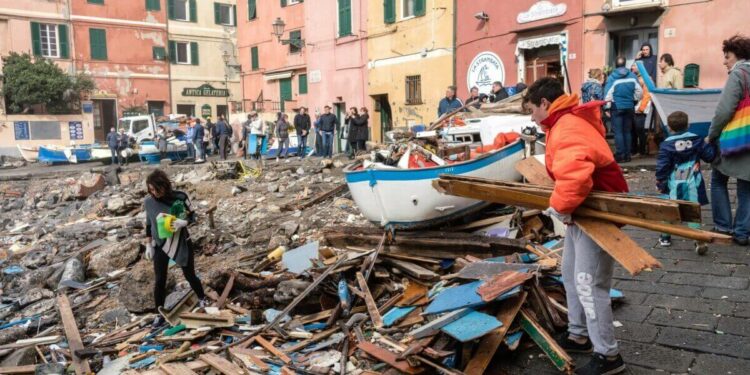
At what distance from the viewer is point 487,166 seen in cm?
823

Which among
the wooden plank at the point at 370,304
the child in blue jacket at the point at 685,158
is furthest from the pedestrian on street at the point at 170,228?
the child in blue jacket at the point at 685,158

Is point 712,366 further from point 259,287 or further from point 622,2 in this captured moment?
point 622,2

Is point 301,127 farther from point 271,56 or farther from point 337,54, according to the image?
point 271,56

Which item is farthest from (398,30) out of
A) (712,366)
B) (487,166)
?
(712,366)

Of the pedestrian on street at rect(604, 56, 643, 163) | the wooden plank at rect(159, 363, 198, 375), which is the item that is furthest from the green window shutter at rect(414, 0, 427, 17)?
the wooden plank at rect(159, 363, 198, 375)

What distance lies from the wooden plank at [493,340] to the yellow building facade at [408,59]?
16.1 metres

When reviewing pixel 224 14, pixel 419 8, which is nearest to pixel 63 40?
pixel 224 14

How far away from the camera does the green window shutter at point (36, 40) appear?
31688mm

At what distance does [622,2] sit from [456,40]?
6273 millimetres

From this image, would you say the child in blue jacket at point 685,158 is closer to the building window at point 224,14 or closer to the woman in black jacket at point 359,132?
the woman in black jacket at point 359,132

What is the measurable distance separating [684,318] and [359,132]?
15.5m

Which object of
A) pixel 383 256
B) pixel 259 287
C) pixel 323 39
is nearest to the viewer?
pixel 383 256

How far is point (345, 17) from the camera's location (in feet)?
82.2

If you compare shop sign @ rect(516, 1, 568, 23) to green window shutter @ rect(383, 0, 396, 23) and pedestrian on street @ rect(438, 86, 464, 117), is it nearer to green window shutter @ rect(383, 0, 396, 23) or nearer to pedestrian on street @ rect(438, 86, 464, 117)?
pedestrian on street @ rect(438, 86, 464, 117)
